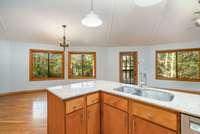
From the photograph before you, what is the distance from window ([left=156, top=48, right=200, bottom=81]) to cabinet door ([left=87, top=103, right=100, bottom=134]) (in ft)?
17.3

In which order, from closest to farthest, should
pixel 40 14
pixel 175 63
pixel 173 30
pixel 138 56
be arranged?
pixel 40 14 → pixel 173 30 → pixel 175 63 → pixel 138 56

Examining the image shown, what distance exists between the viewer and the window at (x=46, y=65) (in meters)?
5.89

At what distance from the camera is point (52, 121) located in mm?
1969

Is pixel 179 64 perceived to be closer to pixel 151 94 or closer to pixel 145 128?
pixel 151 94

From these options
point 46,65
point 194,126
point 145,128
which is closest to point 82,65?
point 46,65

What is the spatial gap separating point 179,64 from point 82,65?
4.75m

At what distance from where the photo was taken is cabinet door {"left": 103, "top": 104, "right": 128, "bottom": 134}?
68.8 inches

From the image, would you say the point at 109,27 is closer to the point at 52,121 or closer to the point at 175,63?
the point at 175,63

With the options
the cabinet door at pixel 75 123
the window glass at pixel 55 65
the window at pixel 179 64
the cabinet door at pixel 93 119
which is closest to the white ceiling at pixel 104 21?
the window at pixel 179 64

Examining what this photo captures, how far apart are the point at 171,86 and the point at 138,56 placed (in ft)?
6.93

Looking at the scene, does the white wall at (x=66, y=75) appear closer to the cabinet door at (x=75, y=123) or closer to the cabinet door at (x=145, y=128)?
the cabinet door at (x=75, y=123)

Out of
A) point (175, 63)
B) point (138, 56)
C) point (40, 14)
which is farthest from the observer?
point (138, 56)

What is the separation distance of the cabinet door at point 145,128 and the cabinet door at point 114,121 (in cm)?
14

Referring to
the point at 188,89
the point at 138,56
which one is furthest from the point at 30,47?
the point at 188,89
